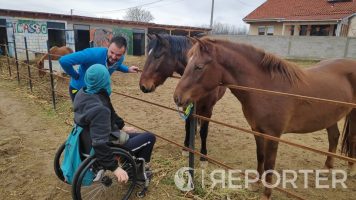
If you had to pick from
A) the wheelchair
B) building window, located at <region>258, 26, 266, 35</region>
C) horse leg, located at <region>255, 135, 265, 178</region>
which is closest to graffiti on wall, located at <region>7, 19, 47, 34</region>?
the wheelchair

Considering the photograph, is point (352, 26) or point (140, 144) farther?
point (352, 26)

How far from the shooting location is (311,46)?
18938 mm

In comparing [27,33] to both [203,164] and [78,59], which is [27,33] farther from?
[203,164]

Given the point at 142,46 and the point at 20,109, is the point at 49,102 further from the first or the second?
the point at 142,46

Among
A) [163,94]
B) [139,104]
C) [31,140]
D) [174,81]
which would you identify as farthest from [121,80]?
[31,140]

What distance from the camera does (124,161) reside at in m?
2.57

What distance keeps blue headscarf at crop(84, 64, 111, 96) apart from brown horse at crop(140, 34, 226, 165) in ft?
4.53

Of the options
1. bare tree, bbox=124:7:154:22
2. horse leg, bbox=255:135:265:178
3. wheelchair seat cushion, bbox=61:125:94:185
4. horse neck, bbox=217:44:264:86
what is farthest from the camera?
bare tree, bbox=124:7:154:22

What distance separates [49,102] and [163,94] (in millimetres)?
3165

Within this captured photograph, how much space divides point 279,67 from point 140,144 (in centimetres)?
157

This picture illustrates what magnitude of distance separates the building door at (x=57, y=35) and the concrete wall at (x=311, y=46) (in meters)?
10.2

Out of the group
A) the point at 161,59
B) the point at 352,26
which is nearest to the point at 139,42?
the point at 352,26

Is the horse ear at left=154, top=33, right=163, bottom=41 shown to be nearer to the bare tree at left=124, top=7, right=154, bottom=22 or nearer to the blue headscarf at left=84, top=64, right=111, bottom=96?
the blue headscarf at left=84, top=64, right=111, bottom=96

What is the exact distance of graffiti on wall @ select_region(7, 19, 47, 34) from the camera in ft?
48.7
